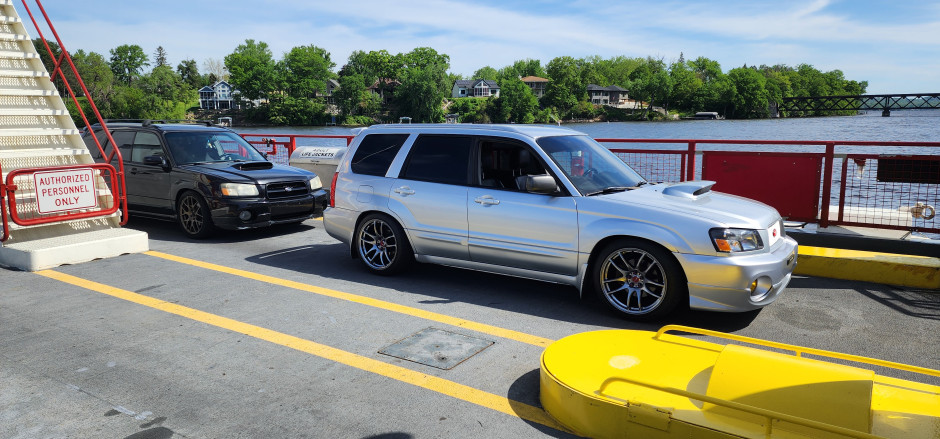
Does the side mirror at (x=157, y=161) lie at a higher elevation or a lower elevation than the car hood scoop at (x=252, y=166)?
higher

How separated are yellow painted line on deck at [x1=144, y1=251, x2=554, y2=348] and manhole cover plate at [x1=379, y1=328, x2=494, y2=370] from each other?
9.6 inches

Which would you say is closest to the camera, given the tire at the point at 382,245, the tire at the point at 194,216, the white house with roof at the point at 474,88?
the tire at the point at 382,245

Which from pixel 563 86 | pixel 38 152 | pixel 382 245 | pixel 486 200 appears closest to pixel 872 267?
pixel 486 200

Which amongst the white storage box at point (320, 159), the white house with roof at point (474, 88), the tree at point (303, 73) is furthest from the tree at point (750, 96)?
the white storage box at point (320, 159)

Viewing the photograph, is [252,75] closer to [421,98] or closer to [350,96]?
[350,96]

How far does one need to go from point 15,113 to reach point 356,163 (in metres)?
5.13

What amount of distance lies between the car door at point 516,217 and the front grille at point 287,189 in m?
4.15

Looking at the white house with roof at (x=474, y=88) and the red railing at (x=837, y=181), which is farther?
the white house with roof at (x=474, y=88)

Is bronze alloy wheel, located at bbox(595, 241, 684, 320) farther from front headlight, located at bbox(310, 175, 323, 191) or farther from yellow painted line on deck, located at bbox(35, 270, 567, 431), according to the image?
front headlight, located at bbox(310, 175, 323, 191)

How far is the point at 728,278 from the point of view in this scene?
4.97 m

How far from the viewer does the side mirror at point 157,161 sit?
31.1 ft

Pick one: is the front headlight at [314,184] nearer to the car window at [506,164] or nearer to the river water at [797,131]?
the car window at [506,164]

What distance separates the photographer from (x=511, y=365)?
4.43m

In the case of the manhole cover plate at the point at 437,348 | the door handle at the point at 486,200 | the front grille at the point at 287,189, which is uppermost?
the door handle at the point at 486,200
